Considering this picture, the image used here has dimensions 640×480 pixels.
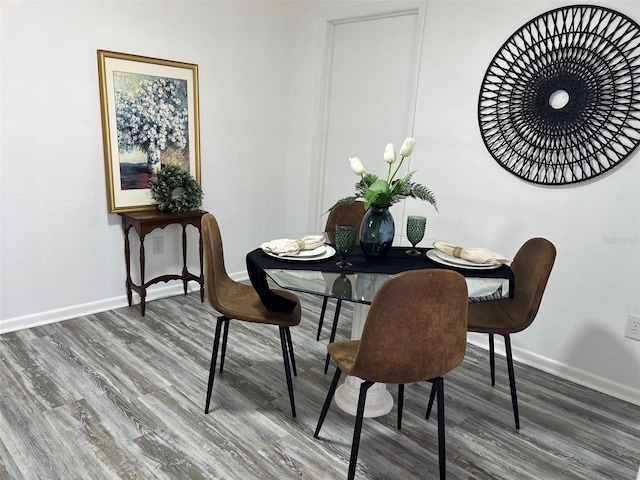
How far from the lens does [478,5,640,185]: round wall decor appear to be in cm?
240

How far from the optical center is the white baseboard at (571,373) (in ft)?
8.39

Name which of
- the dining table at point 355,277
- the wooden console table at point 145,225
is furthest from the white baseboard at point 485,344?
the dining table at point 355,277

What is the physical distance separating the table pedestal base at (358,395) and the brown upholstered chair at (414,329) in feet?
1.88

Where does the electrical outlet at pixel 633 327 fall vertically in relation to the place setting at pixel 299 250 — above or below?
below

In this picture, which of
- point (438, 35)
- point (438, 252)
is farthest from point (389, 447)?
point (438, 35)

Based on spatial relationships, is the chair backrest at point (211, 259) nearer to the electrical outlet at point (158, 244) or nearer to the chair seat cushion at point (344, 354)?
the chair seat cushion at point (344, 354)

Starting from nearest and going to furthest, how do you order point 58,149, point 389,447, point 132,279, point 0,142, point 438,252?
point 389,447 → point 438,252 → point 0,142 → point 58,149 → point 132,279

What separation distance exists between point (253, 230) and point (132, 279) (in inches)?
43.4

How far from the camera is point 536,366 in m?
2.86

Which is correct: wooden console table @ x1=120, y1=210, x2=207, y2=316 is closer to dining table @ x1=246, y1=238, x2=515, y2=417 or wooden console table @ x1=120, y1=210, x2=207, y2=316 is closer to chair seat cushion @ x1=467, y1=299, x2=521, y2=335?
dining table @ x1=246, y1=238, x2=515, y2=417

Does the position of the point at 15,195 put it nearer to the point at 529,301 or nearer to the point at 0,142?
the point at 0,142

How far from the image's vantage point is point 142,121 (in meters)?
3.21

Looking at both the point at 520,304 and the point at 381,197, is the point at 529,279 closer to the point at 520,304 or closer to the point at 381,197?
the point at 520,304

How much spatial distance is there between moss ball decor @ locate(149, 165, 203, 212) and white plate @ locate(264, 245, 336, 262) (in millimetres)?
1434
